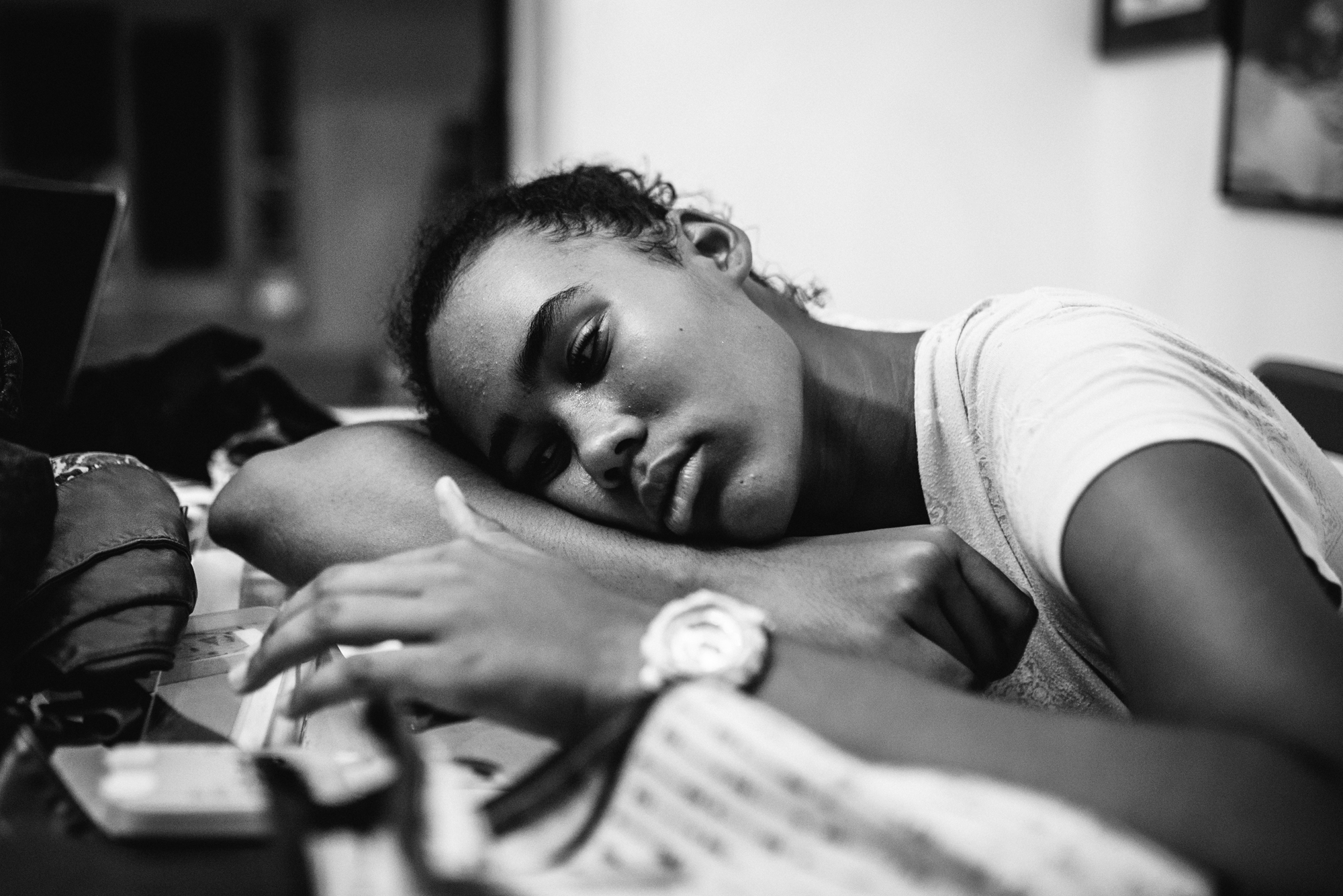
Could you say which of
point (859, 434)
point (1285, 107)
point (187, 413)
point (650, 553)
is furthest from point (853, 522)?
point (1285, 107)

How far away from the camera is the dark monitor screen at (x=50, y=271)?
1075 mm

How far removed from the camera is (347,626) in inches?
22.7

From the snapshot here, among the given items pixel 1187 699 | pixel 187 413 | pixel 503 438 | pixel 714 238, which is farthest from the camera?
pixel 187 413

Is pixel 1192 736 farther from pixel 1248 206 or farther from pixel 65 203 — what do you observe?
pixel 1248 206

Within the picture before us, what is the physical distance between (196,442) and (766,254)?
1377mm

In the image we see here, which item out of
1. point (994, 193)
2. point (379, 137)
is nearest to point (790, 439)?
point (994, 193)

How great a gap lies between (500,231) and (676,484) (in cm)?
29

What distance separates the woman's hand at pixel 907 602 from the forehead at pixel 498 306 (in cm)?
24

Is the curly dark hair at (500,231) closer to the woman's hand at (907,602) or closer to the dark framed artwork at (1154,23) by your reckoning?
the woman's hand at (907,602)

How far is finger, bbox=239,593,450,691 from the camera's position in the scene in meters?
0.57

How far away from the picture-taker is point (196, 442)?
1.25m

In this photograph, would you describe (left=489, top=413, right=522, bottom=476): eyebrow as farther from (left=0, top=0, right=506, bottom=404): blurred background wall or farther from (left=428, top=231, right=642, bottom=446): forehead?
(left=0, top=0, right=506, bottom=404): blurred background wall

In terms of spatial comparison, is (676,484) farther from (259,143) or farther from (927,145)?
(259,143)

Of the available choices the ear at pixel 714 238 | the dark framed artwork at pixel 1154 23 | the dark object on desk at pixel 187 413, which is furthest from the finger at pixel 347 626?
the dark framed artwork at pixel 1154 23
